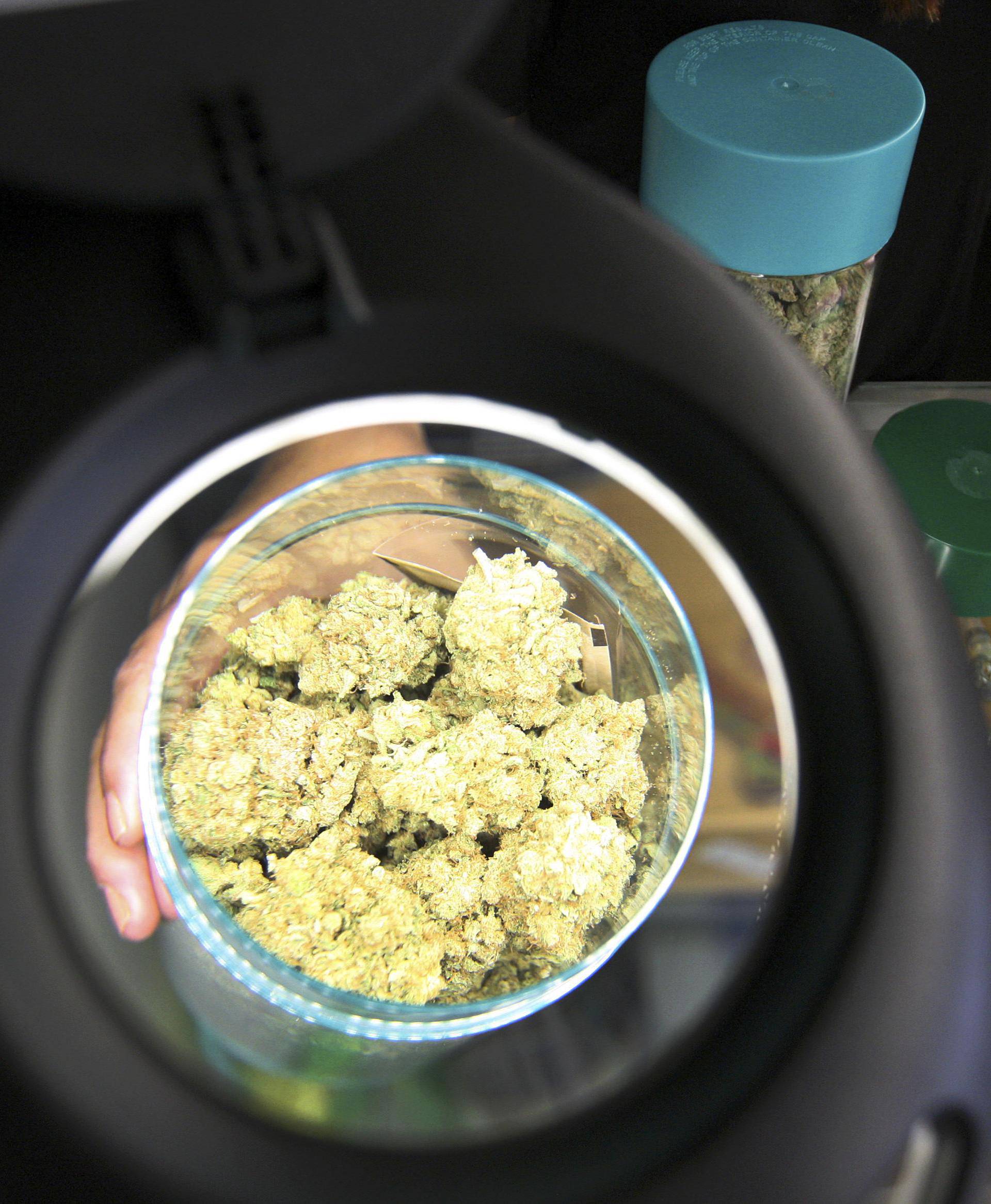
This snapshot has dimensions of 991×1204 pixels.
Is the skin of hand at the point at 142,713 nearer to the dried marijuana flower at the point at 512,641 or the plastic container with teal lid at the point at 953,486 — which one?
the dried marijuana flower at the point at 512,641

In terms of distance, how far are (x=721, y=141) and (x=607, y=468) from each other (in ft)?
1.57

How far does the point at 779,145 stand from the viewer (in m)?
0.69

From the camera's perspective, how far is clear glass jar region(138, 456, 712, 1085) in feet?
1.34

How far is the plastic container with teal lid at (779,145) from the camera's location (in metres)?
0.69

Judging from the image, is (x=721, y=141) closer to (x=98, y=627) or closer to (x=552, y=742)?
(x=552, y=742)

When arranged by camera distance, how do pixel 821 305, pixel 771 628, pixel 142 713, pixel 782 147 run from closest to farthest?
pixel 771 628
pixel 142 713
pixel 782 147
pixel 821 305

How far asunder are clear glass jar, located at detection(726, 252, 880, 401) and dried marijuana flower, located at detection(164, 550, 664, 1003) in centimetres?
45

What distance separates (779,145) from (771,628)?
551mm

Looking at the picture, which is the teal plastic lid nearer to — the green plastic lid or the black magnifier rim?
the green plastic lid

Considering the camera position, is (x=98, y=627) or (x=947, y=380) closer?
(x=98, y=627)

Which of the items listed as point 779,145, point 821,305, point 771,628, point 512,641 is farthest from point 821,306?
point 771,628

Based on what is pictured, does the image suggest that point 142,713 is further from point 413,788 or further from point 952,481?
point 952,481

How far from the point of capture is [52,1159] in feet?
0.78

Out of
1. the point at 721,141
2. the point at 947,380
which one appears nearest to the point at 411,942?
the point at 721,141
